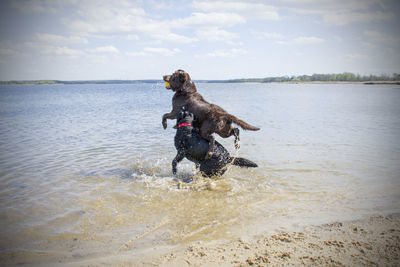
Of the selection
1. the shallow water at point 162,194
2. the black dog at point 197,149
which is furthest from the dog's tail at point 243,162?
the shallow water at point 162,194

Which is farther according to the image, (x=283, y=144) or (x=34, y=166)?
(x=283, y=144)

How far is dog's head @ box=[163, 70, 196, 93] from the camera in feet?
16.4

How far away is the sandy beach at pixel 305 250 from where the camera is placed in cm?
248

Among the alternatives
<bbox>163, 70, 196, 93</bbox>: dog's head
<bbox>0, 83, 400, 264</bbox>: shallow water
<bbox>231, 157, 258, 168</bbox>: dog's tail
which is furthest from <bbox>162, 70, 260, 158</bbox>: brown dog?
<bbox>0, 83, 400, 264</bbox>: shallow water

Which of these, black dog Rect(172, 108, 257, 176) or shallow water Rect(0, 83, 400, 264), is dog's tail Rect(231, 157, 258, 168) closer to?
black dog Rect(172, 108, 257, 176)

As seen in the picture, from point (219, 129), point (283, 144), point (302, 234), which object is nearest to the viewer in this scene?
point (302, 234)

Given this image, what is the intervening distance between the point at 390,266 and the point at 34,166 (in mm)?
7524

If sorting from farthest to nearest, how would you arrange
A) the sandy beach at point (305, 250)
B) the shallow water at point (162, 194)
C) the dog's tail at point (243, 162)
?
the dog's tail at point (243, 162) → the shallow water at point (162, 194) → the sandy beach at point (305, 250)

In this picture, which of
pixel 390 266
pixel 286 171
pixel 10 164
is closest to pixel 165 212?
pixel 390 266

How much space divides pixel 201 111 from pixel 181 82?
2.41 ft

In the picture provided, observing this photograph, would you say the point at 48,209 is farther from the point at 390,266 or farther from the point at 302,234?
the point at 390,266

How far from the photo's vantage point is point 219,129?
4820mm

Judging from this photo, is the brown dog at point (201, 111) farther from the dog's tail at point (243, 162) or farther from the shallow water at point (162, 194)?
the shallow water at point (162, 194)

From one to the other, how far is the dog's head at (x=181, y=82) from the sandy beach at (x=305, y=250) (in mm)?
3083
